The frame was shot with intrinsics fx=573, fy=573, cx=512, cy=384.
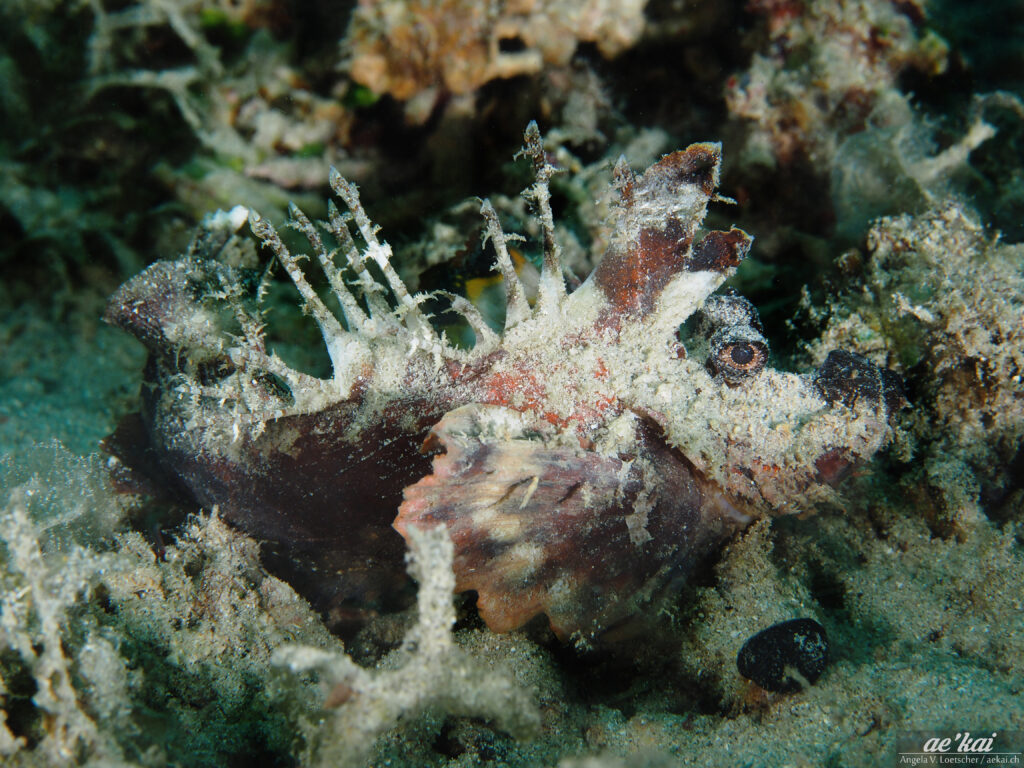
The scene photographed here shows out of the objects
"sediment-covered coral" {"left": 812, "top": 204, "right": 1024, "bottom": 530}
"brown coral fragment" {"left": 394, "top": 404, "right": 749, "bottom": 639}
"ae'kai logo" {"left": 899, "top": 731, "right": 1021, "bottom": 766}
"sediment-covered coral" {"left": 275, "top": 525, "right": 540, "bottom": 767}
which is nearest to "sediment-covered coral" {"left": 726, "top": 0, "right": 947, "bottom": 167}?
"sediment-covered coral" {"left": 812, "top": 204, "right": 1024, "bottom": 530}

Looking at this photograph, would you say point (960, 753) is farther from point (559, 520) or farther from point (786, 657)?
point (559, 520)

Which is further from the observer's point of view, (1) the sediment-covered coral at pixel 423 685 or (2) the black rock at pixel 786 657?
(2) the black rock at pixel 786 657

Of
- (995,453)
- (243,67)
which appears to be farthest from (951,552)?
(243,67)

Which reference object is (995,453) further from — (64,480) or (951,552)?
(64,480)

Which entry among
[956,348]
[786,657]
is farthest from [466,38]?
[786,657]

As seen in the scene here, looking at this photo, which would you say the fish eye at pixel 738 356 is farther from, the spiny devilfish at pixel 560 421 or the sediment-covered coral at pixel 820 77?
the sediment-covered coral at pixel 820 77

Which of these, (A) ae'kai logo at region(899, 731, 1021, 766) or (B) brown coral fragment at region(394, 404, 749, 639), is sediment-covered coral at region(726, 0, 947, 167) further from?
(A) ae'kai logo at region(899, 731, 1021, 766)

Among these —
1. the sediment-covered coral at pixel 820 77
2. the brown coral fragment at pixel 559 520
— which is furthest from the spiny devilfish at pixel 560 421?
the sediment-covered coral at pixel 820 77
